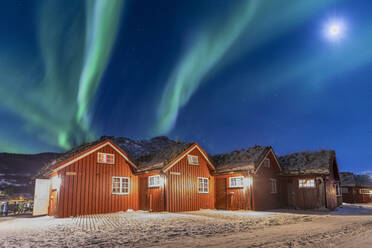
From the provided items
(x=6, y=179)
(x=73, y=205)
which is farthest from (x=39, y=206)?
(x=6, y=179)

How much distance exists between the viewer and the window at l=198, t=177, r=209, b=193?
900 inches

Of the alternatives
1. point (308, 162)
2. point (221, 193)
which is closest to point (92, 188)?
point (221, 193)

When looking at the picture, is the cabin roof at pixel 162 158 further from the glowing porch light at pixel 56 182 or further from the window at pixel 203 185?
the glowing porch light at pixel 56 182

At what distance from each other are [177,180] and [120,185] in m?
4.54

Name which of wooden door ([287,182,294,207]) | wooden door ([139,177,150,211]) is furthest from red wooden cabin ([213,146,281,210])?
wooden door ([139,177,150,211])

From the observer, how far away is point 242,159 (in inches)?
945

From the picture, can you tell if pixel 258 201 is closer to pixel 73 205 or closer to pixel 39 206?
pixel 73 205

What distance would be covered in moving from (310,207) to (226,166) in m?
8.18

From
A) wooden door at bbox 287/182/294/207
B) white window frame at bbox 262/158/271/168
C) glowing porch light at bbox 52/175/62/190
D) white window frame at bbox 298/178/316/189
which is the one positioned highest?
white window frame at bbox 262/158/271/168

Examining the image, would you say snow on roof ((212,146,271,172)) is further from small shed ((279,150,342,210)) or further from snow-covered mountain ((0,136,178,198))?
snow-covered mountain ((0,136,178,198))

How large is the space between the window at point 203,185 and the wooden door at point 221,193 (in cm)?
118

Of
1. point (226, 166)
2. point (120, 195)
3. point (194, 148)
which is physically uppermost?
point (194, 148)

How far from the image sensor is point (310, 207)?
23.2 meters

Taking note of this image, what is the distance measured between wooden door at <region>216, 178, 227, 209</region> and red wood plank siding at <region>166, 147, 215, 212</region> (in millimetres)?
451
